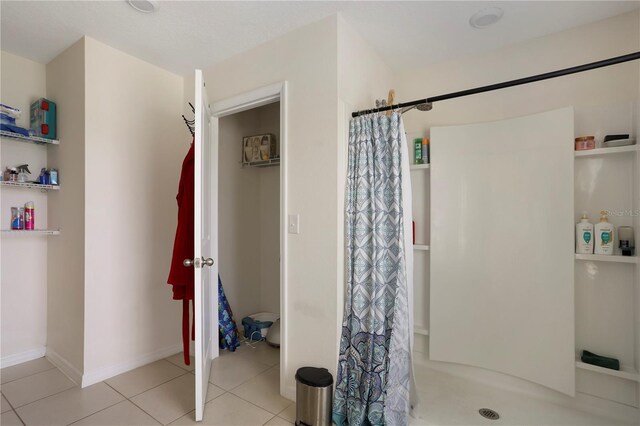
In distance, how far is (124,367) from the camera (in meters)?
2.46

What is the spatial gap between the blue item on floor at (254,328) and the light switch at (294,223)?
1464 millimetres

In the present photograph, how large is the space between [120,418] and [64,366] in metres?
0.93

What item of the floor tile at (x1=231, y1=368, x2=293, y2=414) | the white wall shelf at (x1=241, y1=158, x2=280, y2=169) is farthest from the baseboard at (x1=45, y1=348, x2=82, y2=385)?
the white wall shelf at (x1=241, y1=158, x2=280, y2=169)

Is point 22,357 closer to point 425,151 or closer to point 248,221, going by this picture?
point 248,221

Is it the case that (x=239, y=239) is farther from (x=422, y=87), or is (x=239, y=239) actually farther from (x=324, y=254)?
(x=422, y=87)

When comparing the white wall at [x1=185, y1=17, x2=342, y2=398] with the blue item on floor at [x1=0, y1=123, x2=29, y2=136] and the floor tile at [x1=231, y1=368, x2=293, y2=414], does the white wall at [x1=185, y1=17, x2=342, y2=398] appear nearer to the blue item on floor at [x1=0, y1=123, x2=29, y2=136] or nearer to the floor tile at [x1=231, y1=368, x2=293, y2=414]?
the floor tile at [x1=231, y1=368, x2=293, y2=414]

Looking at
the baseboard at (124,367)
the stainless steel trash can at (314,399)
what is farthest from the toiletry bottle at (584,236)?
the baseboard at (124,367)

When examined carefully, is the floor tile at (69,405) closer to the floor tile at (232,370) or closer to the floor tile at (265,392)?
the floor tile at (232,370)

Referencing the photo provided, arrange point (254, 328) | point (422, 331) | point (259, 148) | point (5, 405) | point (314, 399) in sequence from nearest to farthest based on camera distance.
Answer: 1. point (314, 399)
2. point (5, 405)
3. point (422, 331)
4. point (254, 328)
5. point (259, 148)

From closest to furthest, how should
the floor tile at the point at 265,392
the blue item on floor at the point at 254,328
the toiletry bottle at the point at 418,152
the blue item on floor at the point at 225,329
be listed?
the floor tile at the point at 265,392
the toiletry bottle at the point at 418,152
the blue item on floor at the point at 225,329
the blue item on floor at the point at 254,328

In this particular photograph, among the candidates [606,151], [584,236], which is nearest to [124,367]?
[584,236]

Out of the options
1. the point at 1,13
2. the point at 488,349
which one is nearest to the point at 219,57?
the point at 1,13

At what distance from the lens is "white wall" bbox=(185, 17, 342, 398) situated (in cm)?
195

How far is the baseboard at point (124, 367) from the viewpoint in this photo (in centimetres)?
226
